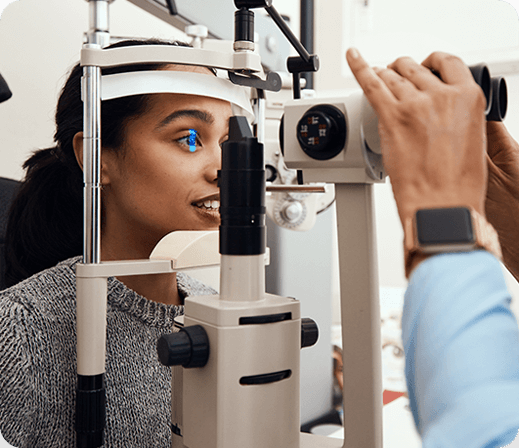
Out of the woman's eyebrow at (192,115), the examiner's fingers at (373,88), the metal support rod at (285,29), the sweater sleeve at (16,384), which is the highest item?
the metal support rod at (285,29)

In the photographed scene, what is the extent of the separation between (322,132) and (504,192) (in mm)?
319

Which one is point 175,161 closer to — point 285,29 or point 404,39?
point 285,29

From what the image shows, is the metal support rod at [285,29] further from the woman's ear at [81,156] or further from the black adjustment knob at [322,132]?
the woman's ear at [81,156]

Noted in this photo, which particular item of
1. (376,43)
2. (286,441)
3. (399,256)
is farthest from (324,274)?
(286,441)

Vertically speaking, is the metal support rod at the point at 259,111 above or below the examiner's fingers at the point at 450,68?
above

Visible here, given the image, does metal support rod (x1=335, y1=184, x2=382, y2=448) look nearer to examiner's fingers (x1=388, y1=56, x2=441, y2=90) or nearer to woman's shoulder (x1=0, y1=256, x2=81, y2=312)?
examiner's fingers (x1=388, y1=56, x2=441, y2=90)

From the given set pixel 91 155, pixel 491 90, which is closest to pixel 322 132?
pixel 491 90

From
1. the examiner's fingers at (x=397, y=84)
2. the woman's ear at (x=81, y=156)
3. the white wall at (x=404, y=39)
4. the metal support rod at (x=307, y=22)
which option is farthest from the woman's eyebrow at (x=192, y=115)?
the white wall at (x=404, y=39)

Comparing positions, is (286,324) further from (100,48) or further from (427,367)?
(100,48)

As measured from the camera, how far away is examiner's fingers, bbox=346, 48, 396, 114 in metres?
0.41

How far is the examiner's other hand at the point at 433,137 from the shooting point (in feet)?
1.26

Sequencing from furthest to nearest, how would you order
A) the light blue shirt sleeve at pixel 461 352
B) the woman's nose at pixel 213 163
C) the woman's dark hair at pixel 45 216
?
the woman's dark hair at pixel 45 216 → the woman's nose at pixel 213 163 → the light blue shirt sleeve at pixel 461 352

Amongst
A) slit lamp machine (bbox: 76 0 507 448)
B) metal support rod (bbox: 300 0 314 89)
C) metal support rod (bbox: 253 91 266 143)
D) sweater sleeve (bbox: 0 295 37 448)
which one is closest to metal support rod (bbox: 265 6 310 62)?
slit lamp machine (bbox: 76 0 507 448)

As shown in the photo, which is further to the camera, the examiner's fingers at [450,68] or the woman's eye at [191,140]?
the woman's eye at [191,140]
